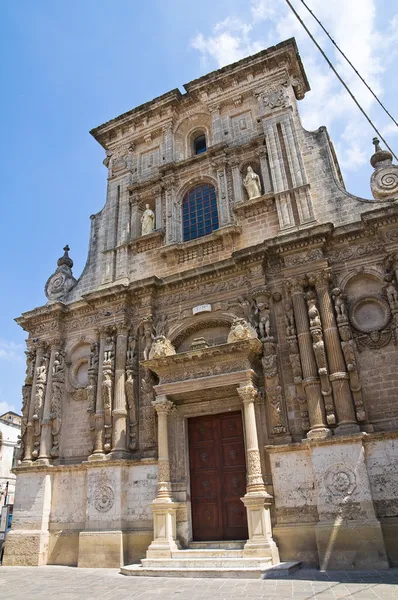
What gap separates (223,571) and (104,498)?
4.00m

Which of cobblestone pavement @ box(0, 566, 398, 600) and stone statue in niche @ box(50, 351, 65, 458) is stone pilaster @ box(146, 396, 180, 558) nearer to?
cobblestone pavement @ box(0, 566, 398, 600)

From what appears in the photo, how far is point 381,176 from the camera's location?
11258mm

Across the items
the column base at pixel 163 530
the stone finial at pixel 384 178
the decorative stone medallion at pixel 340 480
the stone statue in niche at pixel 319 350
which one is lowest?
the column base at pixel 163 530

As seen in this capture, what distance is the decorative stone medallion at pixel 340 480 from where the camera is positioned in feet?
28.4

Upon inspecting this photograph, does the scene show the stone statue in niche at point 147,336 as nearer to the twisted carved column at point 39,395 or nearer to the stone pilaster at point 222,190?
the twisted carved column at point 39,395

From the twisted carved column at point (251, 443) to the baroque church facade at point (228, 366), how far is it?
3cm

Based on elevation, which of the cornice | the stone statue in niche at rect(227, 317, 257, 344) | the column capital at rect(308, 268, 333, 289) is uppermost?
the cornice

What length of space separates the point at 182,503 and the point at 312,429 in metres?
3.57

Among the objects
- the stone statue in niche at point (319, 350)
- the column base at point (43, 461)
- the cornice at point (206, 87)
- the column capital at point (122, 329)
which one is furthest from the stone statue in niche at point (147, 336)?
the cornice at point (206, 87)

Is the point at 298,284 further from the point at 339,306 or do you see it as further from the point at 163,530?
the point at 163,530

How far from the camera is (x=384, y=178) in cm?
1121

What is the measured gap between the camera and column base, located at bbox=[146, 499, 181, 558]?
947 cm

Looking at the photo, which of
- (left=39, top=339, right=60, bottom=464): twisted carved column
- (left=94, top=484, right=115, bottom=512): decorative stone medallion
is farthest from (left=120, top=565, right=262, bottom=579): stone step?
(left=39, top=339, right=60, bottom=464): twisted carved column

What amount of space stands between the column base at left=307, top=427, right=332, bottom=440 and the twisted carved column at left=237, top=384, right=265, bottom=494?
120 cm
